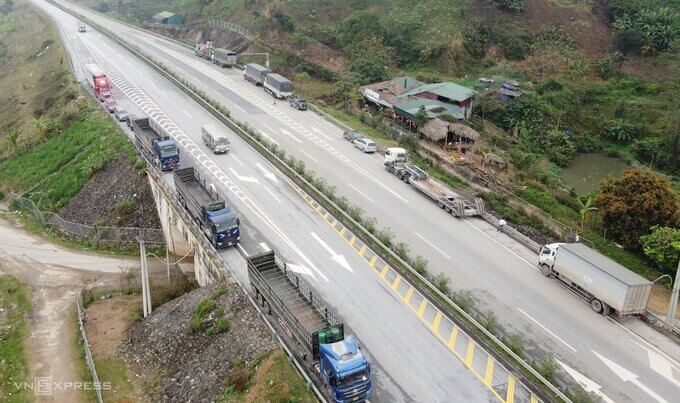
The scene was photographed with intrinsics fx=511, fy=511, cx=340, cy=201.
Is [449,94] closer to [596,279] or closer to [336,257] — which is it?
[336,257]

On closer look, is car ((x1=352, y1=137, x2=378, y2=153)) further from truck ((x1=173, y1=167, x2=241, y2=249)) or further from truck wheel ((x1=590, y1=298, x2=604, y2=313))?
truck wheel ((x1=590, y1=298, x2=604, y2=313))

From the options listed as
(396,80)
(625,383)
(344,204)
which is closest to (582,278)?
(625,383)

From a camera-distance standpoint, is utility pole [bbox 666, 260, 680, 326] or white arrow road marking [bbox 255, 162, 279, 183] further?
white arrow road marking [bbox 255, 162, 279, 183]

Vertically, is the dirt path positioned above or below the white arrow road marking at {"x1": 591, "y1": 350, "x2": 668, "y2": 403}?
below

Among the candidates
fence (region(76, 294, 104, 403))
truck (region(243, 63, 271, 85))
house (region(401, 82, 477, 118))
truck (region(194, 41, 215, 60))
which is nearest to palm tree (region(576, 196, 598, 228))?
house (region(401, 82, 477, 118))

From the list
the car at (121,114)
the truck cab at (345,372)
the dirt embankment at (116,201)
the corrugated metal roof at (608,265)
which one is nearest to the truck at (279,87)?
the car at (121,114)

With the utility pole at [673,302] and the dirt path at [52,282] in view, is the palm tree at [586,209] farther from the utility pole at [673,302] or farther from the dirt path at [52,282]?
the dirt path at [52,282]

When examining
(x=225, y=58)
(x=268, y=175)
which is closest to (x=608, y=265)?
(x=268, y=175)
